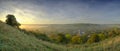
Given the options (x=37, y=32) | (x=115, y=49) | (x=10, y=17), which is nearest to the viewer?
(x=115, y=49)

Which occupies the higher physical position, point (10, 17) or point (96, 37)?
point (10, 17)

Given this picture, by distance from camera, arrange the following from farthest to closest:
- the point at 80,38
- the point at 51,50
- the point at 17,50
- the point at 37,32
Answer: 1. the point at 80,38
2. the point at 37,32
3. the point at 51,50
4. the point at 17,50

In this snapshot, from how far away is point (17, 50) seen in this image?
1199cm

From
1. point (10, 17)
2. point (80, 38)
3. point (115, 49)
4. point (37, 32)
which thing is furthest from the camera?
point (80, 38)

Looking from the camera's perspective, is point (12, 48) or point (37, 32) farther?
point (37, 32)

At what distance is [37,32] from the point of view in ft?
106

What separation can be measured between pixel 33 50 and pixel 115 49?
5292 mm

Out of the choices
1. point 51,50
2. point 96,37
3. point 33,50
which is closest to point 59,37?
point 96,37

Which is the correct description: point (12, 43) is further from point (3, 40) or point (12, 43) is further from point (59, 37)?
point (59, 37)

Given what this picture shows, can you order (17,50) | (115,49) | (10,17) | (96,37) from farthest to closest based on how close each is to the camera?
(96,37) < (10,17) < (115,49) < (17,50)

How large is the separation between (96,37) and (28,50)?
3279cm

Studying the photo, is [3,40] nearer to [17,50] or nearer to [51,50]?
[17,50]

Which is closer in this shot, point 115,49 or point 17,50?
point 17,50

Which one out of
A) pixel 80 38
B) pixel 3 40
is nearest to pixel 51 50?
pixel 3 40
